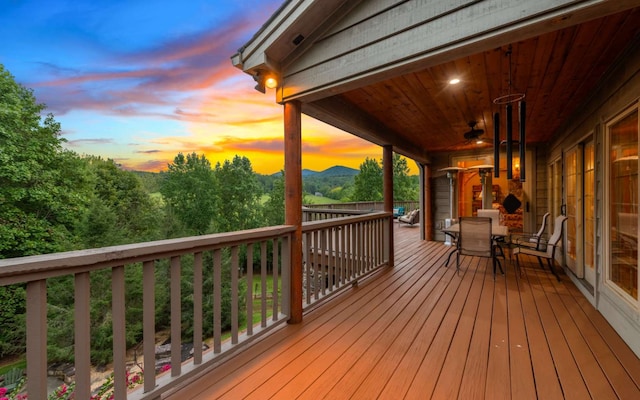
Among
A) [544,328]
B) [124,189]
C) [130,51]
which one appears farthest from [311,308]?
[124,189]

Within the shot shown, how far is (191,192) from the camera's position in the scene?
25484 mm

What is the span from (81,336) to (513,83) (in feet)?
13.4

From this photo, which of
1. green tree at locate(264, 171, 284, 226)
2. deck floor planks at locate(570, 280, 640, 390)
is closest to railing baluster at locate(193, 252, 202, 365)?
deck floor planks at locate(570, 280, 640, 390)

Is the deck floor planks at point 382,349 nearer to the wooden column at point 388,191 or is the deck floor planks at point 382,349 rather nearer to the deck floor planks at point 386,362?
the deck floor planks at point 386,362

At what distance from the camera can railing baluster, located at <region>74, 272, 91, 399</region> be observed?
4.09ft

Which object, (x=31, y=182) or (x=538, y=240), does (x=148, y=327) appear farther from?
(x=31, y=182)

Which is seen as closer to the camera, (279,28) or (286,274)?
(279,28)

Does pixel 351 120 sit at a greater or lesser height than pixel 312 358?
greater

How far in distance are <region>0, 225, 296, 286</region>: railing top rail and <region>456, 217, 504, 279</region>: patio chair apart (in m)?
3.77

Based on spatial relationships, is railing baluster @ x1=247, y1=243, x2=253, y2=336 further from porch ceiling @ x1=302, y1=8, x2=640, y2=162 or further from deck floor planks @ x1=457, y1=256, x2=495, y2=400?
porch ceiling @ x1=302, y1=8, x2=640, y2=162

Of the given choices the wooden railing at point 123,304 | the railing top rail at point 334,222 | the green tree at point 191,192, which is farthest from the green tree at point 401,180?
the wooden railing at point 123,304

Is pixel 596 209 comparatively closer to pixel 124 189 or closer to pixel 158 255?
pixel 158 255

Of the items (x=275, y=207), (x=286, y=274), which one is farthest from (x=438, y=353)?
(x=275, y=207)

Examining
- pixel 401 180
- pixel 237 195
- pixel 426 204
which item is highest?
pixel 401 180
